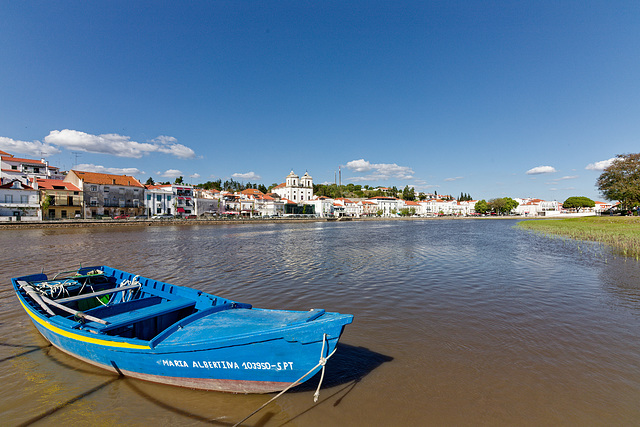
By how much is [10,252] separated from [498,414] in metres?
32.6

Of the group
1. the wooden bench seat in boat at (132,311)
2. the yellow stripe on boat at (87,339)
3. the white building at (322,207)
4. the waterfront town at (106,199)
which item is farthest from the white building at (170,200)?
the yellow stripe on boat at (87,339)

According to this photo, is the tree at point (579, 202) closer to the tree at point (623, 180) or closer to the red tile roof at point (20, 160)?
the tree at point (623, 180)

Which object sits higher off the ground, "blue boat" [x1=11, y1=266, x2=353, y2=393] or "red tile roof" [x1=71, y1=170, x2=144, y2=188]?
"red tile roof" [x1=71, y1=170, x2=144, y2=188]

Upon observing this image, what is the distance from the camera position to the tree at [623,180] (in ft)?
177

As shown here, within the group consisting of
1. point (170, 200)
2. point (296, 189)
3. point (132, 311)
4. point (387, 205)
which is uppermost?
point (296, 189)

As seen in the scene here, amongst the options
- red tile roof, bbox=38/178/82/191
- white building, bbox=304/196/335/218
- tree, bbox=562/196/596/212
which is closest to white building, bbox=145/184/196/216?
red tile roof, bbox=38/178/82/191

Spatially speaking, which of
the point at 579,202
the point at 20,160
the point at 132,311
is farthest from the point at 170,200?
the point at 579,202

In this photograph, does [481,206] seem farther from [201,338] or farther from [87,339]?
[87,339]

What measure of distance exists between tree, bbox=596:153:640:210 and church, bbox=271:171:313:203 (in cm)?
9855

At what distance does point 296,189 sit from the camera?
132 meters

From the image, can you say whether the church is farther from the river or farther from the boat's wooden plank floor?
the boat's wooden plank floor

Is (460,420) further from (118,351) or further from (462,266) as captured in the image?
(462,266)

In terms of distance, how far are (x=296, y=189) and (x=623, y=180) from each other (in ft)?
337

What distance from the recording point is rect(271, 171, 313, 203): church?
131m
